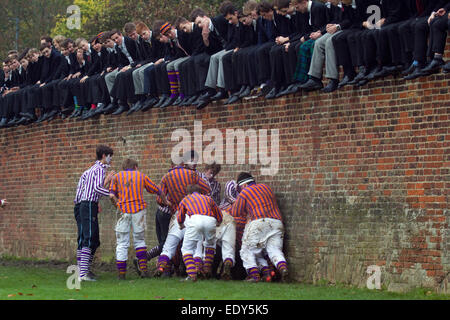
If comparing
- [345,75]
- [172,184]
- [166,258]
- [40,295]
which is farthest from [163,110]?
[40,295]

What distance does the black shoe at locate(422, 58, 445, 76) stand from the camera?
12.4 m

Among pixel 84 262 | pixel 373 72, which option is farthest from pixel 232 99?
pixel 84 262

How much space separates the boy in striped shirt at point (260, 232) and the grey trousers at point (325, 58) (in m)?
1.98

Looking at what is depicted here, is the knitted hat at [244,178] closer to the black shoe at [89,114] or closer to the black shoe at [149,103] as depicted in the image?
the black shoe at [149,103]

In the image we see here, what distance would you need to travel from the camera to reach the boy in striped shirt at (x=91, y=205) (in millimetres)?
15492

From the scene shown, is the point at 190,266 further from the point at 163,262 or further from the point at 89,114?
the point at 89,114

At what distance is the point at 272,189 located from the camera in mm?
15648

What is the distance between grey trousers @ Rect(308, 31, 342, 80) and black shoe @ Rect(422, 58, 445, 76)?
5.71 ft

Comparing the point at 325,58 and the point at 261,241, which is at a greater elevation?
the point at 325,58

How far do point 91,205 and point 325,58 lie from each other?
14.6 feet

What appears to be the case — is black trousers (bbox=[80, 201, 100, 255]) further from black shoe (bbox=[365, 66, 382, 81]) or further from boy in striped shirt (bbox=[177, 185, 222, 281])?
black shoe (bbox=[365, 66, 382, 81])

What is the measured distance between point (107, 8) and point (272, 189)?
21.2m

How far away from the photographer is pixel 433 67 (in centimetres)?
1248

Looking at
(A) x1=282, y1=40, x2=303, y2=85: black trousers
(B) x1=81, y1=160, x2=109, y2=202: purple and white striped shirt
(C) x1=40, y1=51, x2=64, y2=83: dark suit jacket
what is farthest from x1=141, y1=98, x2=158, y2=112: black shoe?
(A) x1=282, y1=40, x2=303, y2=85: black trousers
